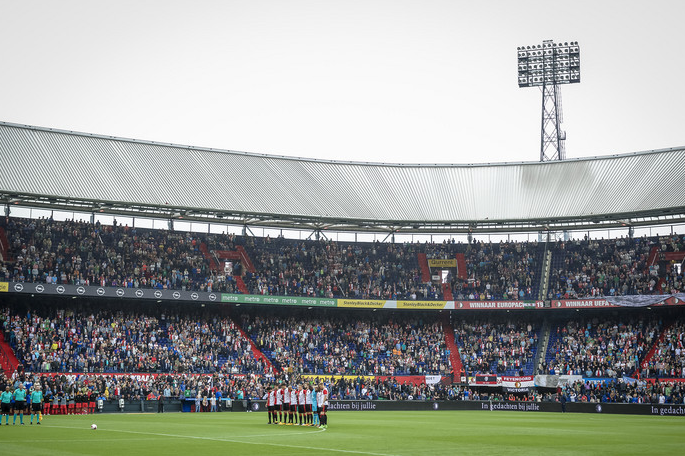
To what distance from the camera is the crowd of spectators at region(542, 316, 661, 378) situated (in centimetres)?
5862

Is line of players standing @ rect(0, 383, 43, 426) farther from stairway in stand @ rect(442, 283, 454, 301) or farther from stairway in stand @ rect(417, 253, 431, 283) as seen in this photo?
stairway in stand @ rect(417, 253, 431, 283)

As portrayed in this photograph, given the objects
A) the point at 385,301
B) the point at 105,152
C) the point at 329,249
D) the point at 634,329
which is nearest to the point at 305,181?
the point at 329,249

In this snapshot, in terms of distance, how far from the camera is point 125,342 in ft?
181

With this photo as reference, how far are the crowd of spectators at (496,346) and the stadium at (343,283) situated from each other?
21cm

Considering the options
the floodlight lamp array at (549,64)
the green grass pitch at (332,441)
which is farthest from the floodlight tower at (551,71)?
the green grass pitch at (332,441)

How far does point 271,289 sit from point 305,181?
32.2 feet

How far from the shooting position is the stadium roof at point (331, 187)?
5853 cm

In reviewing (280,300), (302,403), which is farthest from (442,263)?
(302,403)

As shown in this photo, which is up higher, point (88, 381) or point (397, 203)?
point (397, 203)

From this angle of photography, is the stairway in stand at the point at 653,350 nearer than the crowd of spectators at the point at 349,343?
Yes

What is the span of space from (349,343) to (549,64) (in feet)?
106

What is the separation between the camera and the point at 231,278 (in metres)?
64.1

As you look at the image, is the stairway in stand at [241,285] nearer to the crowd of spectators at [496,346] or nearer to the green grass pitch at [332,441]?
the crowd of spectators at [496,346]

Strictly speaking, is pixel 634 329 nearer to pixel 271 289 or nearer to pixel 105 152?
pixel 271 289
